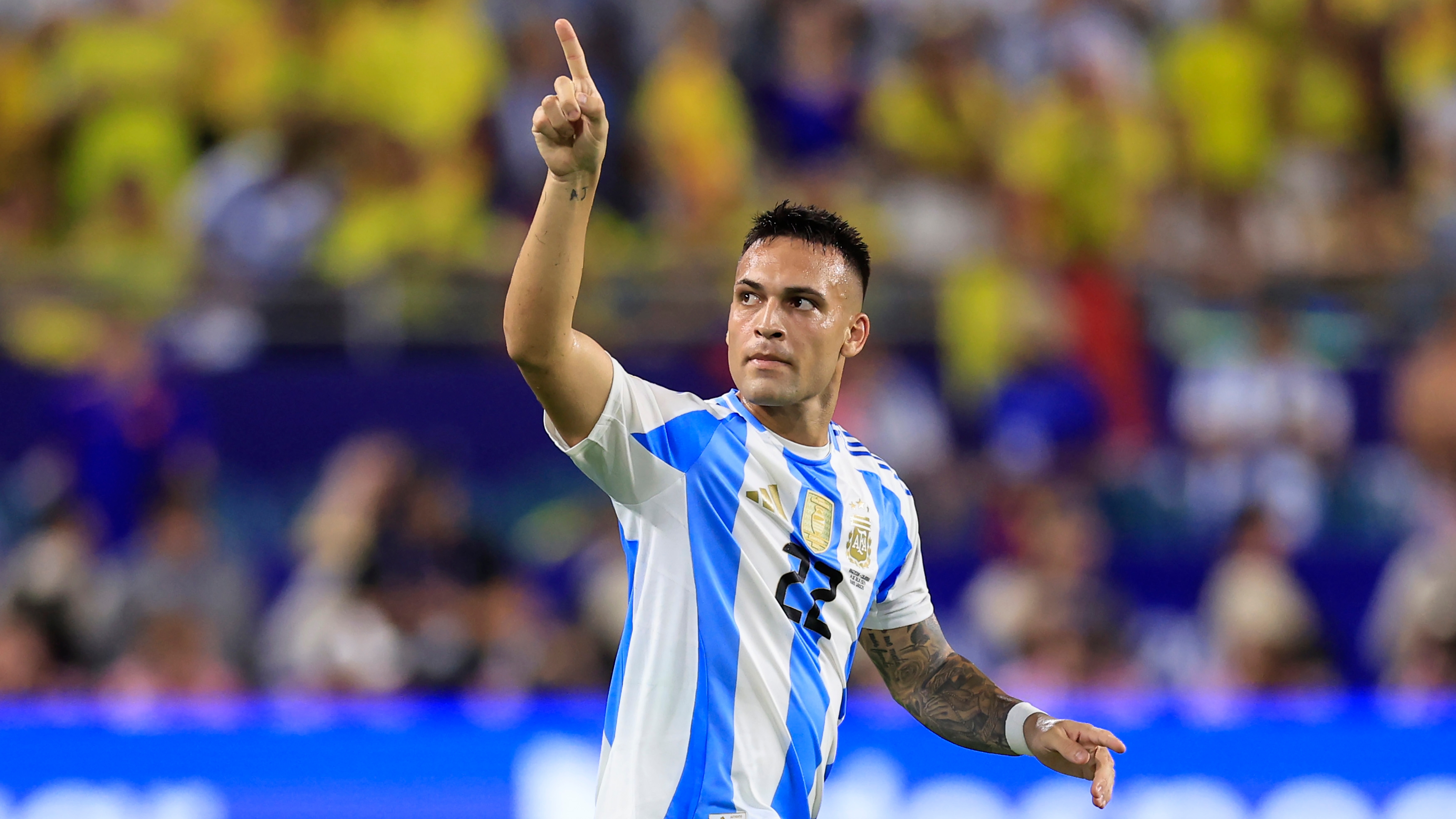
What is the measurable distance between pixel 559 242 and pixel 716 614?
942mm

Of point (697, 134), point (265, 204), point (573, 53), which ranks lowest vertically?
point (573, 53)

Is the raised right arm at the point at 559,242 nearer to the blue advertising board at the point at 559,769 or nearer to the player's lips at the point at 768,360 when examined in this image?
the player's lips at the point at 768,360

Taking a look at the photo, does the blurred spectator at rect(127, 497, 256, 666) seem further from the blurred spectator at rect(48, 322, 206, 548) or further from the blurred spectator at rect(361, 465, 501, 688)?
the blurred spectator at rect(361, 465, 501, 688)

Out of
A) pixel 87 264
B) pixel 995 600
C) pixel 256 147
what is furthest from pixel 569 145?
pixel 256 147

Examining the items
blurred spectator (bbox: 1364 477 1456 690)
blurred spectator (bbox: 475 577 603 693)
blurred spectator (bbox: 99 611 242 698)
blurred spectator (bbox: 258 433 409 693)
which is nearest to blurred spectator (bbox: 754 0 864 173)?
blurred spectator (bbox: 258 433 409 693)

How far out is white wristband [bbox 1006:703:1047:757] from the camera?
4.29 meters

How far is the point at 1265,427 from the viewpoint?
9688 millimetres

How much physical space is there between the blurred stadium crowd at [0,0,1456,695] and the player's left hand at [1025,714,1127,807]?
4306mm

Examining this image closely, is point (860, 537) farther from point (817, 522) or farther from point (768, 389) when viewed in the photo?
point (768, 389)

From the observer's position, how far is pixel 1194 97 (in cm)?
1212

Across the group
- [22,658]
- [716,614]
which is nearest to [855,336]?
[716,614]

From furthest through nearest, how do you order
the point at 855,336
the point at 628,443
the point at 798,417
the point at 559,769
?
A: the point at 559,769, the point at 855,336, the point at 798,417, the point at 628,443

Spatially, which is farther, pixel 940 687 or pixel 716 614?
pixel 940 687

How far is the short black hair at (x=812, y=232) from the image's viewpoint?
410 cm
